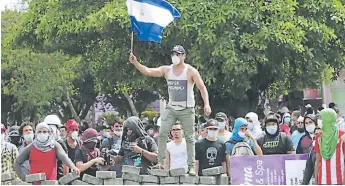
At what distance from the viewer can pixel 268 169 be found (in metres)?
8.71

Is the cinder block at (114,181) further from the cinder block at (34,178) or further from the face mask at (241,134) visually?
the face mask at (241,134)

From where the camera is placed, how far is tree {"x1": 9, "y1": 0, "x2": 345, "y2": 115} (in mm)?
15508

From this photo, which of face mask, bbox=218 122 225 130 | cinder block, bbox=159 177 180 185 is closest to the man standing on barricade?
cinder block, bbox=159 177 180 185

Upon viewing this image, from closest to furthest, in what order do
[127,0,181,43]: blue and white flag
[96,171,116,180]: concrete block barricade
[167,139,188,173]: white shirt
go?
[96,171,116,180]: concrete block barricade
[167,139,188,173]: white shirt
[127,0,181,43]: blue and white flag

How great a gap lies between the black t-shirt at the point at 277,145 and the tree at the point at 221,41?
5943 mm

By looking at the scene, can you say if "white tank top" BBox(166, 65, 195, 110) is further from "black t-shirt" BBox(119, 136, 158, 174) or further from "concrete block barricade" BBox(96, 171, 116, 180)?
"concrete block barricade" BBox(96, 171, 116, 180)

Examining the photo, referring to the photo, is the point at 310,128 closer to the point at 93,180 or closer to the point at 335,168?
the point at 335,168

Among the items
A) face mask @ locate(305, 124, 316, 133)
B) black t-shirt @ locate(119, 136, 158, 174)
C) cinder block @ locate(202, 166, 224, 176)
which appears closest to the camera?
cinder block @ locate(202, 166, 224, 176)

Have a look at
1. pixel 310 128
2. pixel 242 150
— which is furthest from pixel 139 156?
pixel 310 128

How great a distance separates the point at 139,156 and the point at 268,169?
5.14 ft

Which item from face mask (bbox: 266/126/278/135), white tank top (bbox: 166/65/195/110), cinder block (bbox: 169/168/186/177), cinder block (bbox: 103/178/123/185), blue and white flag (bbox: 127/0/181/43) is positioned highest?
blue and white flag (bbox: 127/0/181/43)

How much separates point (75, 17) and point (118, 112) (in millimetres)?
21772

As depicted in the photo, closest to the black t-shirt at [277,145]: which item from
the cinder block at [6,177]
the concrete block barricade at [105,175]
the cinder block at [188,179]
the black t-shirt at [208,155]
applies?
the black t-shirt at [208,155]

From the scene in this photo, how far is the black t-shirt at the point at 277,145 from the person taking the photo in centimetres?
916
